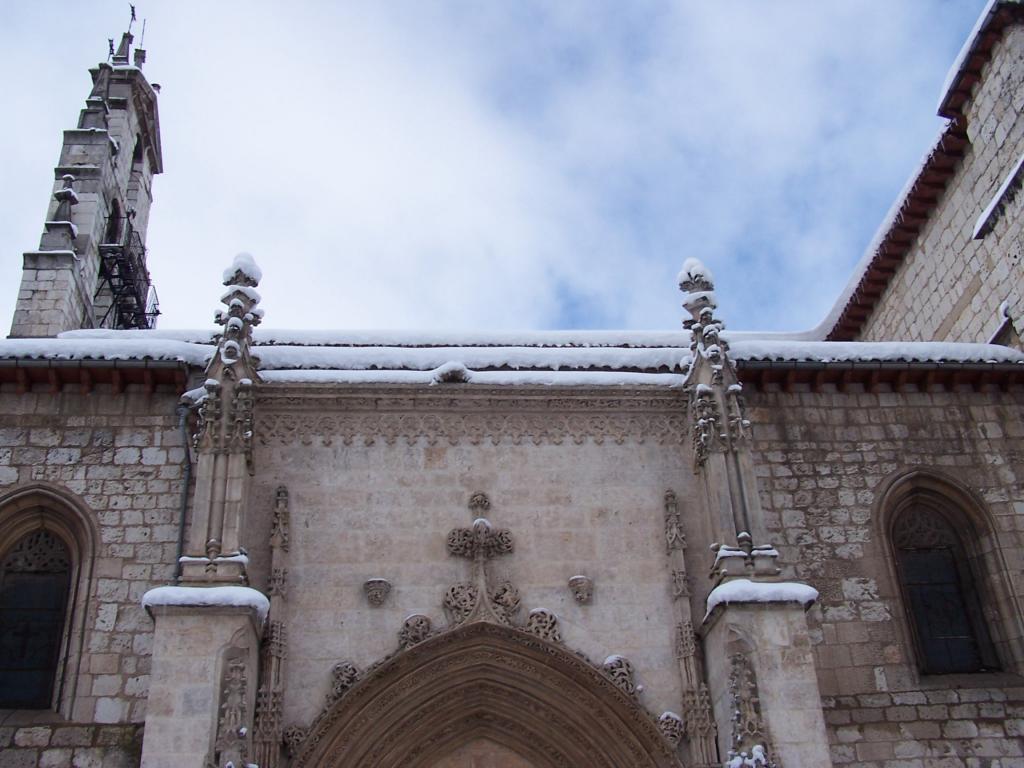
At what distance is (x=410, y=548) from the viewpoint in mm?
11719

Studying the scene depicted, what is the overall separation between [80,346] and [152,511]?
2.07 metres

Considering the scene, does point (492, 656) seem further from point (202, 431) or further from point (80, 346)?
point (80, 346)

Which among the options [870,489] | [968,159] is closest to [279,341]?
[870,489]

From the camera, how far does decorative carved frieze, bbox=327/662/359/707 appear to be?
10828 mm

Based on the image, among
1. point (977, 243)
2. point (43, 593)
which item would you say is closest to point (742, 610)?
point (43, 593)

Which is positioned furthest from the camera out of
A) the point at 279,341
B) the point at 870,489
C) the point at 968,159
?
the point at 968,159

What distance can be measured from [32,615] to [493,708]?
4872 mm

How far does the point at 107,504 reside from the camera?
1196 centimetres

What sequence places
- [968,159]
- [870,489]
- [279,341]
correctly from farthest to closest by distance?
[968,159]
[279,341]
[870,489]

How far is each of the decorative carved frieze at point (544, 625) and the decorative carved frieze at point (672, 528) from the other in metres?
1.46

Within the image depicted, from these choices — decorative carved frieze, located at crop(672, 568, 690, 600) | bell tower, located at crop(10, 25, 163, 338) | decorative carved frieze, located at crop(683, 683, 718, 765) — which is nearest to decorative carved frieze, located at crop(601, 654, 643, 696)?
decorative carved frieze, located at crop(683, 683, 718, 765)

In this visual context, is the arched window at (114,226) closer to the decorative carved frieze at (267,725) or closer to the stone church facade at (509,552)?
the stone church facade at (509,552)

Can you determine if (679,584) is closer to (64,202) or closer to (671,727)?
(671,727)

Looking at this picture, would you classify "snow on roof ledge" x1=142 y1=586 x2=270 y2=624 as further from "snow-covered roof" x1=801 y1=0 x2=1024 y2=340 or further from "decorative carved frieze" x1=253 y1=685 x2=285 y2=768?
"snow-covered roof" x1=801 y1=0 x2=1024 y2=340
